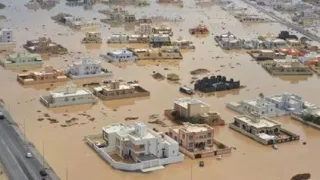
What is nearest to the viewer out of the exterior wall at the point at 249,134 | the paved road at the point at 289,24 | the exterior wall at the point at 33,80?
the exterior wall at the point at 249,134

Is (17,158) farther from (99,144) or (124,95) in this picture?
(124,95)

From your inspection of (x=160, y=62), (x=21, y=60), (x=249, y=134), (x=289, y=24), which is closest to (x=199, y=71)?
(x=160, y=62)

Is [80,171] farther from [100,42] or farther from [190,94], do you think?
[100,42]

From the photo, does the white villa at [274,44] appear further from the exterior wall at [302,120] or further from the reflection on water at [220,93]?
the exterior wall at [302,120]

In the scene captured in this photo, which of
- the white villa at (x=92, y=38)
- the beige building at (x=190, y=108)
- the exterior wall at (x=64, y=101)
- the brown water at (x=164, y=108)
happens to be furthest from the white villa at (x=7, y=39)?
the beige building at (x=190, y=108)

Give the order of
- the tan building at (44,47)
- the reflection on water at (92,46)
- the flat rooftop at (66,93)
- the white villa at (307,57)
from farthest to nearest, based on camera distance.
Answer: the reflection on water at (92,46)
the tan building at (44,47)
the white villa at (307,57)
the flat rooftop at (66,93)

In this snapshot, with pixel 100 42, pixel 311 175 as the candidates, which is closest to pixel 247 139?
pixel 311 175
